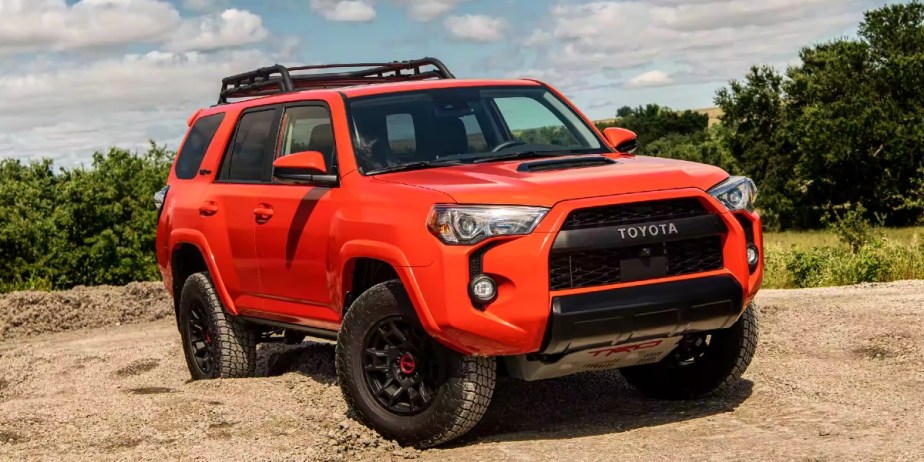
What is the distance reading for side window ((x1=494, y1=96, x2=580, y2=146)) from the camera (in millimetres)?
7598

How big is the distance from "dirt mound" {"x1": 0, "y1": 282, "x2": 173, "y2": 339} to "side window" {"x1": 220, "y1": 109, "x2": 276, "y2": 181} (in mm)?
8611

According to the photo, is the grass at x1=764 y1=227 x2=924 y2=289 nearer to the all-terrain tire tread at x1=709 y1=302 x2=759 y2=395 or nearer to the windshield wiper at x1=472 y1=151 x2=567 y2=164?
the all-terrain tire tread at x1=709 y1=302 x2=759 y2=395

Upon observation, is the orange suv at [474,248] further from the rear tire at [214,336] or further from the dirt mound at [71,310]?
the dirt mound at [71,310]

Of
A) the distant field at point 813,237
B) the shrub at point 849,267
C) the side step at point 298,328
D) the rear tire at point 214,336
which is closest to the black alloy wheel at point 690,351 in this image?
the side step at point 298,328

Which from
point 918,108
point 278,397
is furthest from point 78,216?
point 918,108

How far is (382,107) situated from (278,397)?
1.93 metres

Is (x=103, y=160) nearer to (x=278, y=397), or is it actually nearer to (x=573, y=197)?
(x=278, y=397)

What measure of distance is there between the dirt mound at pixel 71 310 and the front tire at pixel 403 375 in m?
10.9

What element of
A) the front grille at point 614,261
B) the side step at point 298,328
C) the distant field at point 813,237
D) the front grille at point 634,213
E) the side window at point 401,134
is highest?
the side window at point 401,134

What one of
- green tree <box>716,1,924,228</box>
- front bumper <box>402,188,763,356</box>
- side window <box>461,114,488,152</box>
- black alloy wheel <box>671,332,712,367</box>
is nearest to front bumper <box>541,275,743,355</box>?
front bumper <box>402,188,763,356</box>

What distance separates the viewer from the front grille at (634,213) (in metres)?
5.94

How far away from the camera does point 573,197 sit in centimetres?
591

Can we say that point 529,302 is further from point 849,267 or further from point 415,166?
point 849,267

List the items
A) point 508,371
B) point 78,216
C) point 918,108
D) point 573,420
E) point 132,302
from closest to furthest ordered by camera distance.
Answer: point 508,371
point 573,420
point 132,302
point 78,216
point 918,108
